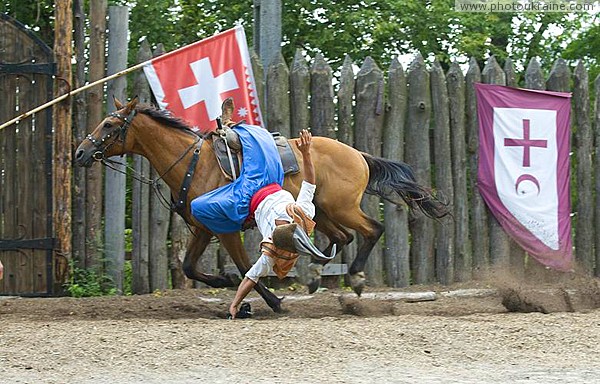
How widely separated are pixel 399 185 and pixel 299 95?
5.33 feet

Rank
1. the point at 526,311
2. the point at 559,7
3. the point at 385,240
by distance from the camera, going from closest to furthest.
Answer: the point at 526,311 < the point at 385,240 < the point at 559,7

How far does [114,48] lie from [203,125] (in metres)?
1.23

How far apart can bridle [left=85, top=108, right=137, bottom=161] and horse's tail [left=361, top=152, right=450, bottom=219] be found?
2256 mm

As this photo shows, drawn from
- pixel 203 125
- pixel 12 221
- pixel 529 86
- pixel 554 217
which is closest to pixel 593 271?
pixel 554 217

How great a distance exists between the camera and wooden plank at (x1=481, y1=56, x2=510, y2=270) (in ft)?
36.5

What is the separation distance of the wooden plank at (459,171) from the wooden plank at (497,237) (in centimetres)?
29

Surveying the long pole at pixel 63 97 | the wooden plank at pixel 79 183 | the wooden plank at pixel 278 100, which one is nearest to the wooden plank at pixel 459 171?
the wooden plank at pixel 278 100

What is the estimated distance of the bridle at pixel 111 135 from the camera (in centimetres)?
880

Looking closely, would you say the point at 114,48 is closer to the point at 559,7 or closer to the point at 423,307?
the point at 423,307

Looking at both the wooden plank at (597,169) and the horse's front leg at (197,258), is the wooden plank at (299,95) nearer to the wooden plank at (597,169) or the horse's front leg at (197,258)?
the horse's front leg at (197,258)

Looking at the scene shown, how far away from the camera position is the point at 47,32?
1300 cm

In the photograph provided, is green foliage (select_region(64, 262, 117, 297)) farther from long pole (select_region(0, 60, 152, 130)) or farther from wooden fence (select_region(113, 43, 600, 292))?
long pole (select_region(0, 60, 152, 130))

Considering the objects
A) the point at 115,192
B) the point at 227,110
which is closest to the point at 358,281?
the point at 227,110

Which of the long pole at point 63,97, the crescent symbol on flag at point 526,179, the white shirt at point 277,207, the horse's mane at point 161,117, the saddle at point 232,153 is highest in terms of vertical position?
the long pole at point 63,97
